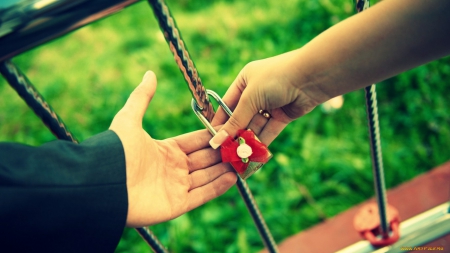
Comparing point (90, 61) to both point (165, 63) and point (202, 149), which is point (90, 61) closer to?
point (165, 63)

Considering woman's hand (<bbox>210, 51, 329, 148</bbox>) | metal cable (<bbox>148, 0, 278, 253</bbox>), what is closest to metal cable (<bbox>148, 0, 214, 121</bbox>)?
metal cable (<bbox>148, 0, 278, 253</bbox>)

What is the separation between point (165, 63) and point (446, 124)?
1.88 metres

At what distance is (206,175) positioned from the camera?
1.03 meters

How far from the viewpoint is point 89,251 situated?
78 centimetres

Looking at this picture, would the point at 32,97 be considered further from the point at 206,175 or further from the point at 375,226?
the point at 375,226

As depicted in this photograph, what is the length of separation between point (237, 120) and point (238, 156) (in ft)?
0.33

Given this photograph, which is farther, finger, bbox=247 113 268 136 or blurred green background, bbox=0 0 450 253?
blurred green background, bbox=0 0 450 253

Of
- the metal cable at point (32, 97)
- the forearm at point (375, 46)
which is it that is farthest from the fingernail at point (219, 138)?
the metal cable at point (32, 97)

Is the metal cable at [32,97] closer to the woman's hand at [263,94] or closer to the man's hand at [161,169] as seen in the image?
the man's hand at [161,169]

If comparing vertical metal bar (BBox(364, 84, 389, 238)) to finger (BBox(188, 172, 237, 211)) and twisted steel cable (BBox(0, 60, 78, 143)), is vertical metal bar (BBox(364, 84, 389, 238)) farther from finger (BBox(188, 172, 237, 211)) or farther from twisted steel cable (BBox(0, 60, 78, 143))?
twisted steel cable (BBox(0, 60, 78, 143))

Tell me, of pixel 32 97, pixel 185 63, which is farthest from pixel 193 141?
pixel 32 97

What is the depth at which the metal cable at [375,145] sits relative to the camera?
2.89ft

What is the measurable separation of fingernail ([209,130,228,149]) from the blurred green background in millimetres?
885

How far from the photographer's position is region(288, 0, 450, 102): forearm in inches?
31.3
